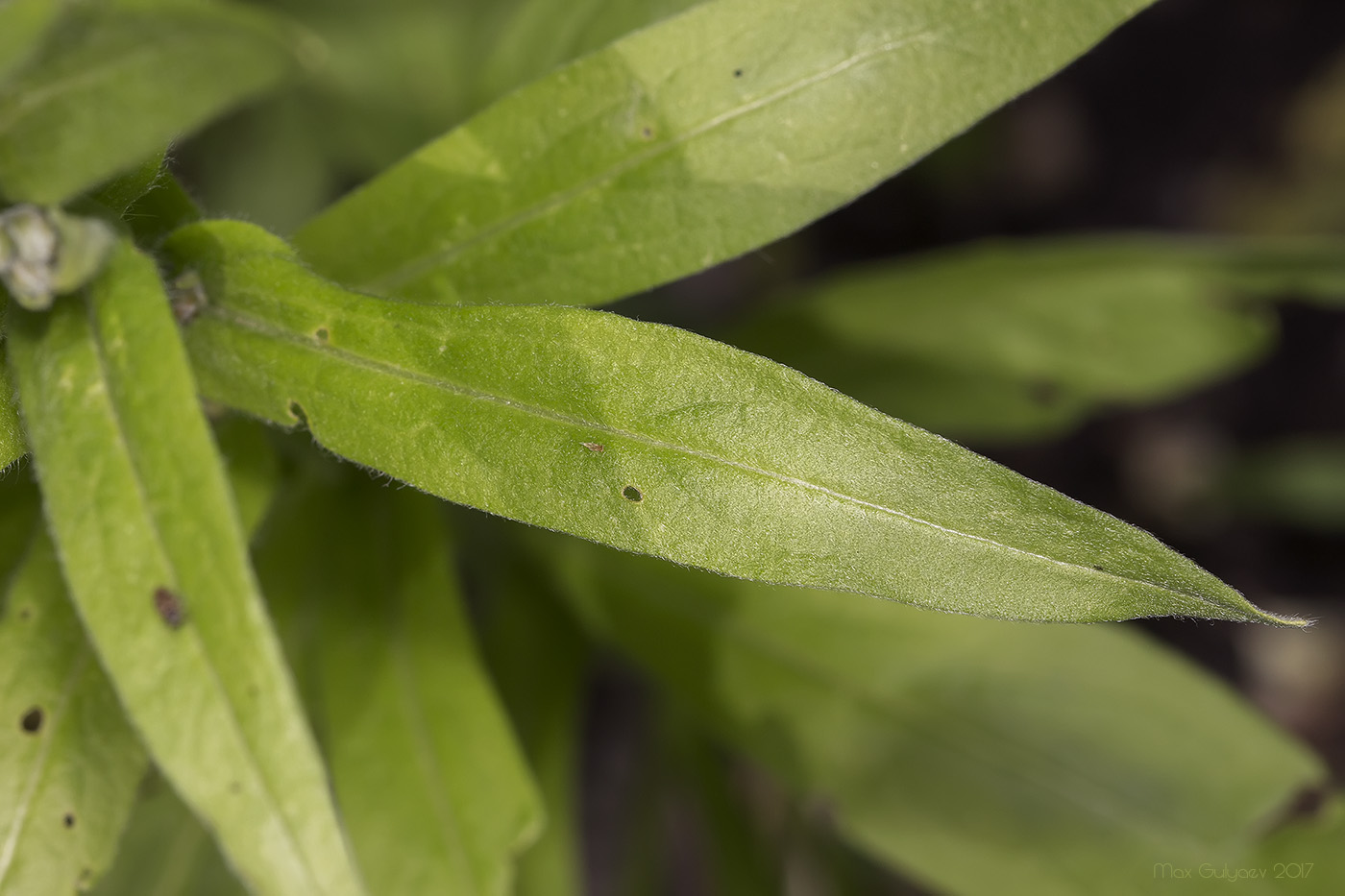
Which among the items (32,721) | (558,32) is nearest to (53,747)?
(32,721)

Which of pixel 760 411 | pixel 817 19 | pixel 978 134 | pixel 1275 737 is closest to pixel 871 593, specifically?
pixel 760 411

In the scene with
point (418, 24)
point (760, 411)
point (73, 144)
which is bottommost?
point (760, 411)

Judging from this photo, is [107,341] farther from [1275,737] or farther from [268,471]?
[1275,737]

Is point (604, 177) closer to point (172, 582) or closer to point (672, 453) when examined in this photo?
point (672, 453)

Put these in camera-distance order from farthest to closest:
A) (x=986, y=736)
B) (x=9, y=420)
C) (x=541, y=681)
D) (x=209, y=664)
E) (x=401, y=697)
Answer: (x=541, y=681), (x=986, y=736), (x=401, y=697), (x=9, y=420), (x=209, y=664)

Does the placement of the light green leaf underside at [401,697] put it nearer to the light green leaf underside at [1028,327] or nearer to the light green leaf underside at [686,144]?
the light green leaf underside at [686,144]
